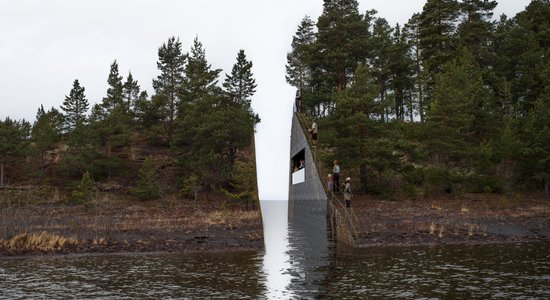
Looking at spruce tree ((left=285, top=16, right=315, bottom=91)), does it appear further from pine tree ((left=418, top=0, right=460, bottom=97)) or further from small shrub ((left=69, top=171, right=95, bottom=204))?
small shrub ((left=69, top=171, right=95, bottom=204))

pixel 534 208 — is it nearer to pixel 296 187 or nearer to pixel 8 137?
pixel 296 187

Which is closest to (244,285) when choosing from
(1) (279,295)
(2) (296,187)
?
(1) (279,295)

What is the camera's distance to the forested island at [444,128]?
31.1 meters

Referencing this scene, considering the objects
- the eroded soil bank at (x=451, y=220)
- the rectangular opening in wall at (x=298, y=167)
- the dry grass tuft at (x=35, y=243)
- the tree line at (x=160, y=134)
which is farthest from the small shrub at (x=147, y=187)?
the dry grass tuft at (x=35, y=243)

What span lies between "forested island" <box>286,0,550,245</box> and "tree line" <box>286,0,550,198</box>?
0.45ft

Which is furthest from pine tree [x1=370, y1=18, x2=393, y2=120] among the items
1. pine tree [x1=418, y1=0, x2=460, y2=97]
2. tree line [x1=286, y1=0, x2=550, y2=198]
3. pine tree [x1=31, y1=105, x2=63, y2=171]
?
pine tree [x1=31, y1=105, x2=63, y2=171]

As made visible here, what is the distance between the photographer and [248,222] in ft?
102

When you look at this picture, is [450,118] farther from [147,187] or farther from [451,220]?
[147,187]

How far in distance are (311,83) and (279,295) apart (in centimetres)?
4767

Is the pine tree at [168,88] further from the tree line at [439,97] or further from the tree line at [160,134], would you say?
the tree line at [439,97]

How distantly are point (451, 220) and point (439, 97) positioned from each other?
16154 millimetres

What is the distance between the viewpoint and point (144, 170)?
1977 inches

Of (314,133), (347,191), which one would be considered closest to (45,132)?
(314,133)

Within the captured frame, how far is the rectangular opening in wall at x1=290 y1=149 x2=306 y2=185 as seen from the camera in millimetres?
36625
